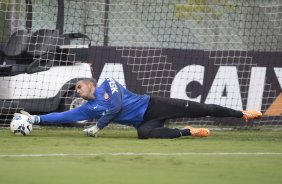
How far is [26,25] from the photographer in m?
16.5

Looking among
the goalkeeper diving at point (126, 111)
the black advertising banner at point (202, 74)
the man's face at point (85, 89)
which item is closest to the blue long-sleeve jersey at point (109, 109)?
the goalkeeper diving at point (126, 111)

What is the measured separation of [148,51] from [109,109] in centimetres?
441

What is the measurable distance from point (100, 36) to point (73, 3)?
0.95 m

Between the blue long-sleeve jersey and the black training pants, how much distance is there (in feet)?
0.51

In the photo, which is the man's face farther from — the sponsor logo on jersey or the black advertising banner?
the black advertising banner

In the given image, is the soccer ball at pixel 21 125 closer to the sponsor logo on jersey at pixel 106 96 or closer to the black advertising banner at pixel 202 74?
the sponsor logo on jersey at pixel 106 96

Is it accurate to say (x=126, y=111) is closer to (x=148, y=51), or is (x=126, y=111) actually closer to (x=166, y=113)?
(x=166, y=113)

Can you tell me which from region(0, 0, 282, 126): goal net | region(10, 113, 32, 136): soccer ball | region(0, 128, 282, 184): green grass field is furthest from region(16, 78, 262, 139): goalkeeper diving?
region(0, 0, 282, 126): goal net

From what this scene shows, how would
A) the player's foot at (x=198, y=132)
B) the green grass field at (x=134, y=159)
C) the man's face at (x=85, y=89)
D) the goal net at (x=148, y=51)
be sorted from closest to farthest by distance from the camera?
1. the green grass field at (x=134, y=159)
2. the man's face at (x=85, y=89)
3. the player's foot at (x=198, y=132)
4. the goal net at (x=148, y=51)

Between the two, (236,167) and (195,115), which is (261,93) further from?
(236,167)

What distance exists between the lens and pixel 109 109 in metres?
13.3

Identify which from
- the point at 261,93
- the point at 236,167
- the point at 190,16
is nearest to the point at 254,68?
the point at 261,93

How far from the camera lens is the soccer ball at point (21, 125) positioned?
44.3 feet

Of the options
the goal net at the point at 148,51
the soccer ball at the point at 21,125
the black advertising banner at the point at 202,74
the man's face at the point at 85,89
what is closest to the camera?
the man's face at the point at 85,89
